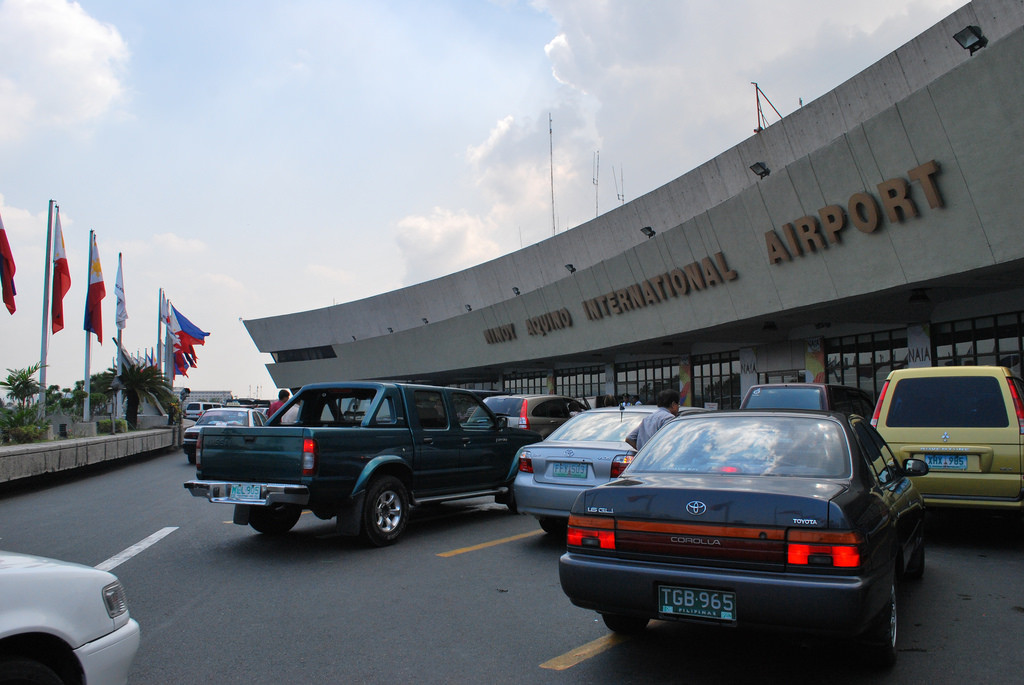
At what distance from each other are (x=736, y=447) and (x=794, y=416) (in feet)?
1.65

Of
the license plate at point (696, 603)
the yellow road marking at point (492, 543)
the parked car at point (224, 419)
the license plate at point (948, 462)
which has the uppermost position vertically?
the parked car at point (224, 419)

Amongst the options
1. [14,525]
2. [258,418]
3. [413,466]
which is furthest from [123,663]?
[258,418]

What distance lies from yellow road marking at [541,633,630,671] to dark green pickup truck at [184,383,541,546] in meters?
3.79

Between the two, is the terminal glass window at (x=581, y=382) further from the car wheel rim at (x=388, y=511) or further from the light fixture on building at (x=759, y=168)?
the car wheel rim at (x=388, y=511)

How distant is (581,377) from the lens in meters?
39.9

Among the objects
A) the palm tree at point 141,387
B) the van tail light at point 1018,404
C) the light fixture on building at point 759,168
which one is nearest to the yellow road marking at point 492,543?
the van tail light at point 1018,404

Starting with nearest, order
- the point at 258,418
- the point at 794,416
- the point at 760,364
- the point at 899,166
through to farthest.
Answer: the point at 794,416 < the point at 899,166 < the point at 258,418 < the point at 760,364

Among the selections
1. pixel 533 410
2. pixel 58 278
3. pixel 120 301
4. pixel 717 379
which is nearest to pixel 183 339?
pixel 120 301

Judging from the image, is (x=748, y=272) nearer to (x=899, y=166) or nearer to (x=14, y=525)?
(x=899, y=166)

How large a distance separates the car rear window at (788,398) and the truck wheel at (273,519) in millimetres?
6361

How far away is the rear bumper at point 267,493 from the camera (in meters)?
7.64

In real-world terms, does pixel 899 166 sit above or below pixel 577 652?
above

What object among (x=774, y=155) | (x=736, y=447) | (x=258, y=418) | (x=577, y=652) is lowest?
(x=577, y=652)

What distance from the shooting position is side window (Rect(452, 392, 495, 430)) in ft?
32.6
